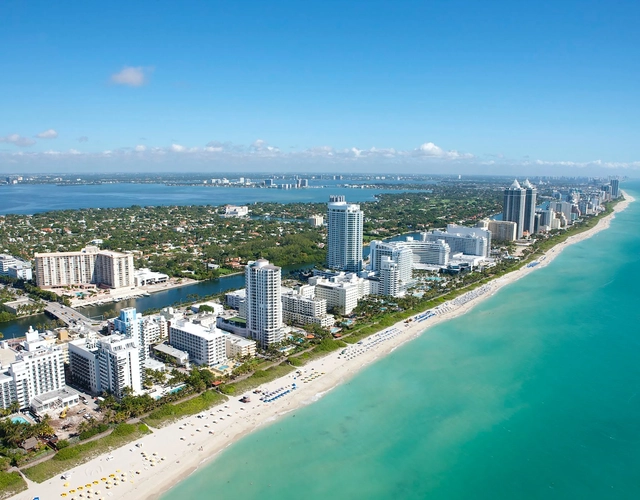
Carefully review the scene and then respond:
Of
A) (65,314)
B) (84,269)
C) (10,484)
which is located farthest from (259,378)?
(84,269)

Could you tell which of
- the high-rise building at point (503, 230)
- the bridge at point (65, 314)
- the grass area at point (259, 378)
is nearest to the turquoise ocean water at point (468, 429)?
the grass area at point (259, 378)

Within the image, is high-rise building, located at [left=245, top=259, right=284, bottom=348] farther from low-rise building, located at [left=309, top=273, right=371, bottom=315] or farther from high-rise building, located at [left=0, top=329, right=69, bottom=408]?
high-rise building, located at [left=0, top=329, right=69, bottom=408]

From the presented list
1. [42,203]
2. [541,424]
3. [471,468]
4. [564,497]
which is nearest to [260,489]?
[471,468]

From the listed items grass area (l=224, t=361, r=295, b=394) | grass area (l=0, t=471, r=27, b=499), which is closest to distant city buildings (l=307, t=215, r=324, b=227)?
grass area (l=224, t=361, r=295, b=394)

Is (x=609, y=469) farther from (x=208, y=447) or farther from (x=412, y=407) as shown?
(x=208, y=447)

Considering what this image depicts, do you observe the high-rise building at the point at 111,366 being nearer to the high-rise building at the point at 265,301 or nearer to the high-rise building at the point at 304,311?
the high-rise building at the point at 265,301

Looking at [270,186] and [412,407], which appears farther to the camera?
[270,186]
